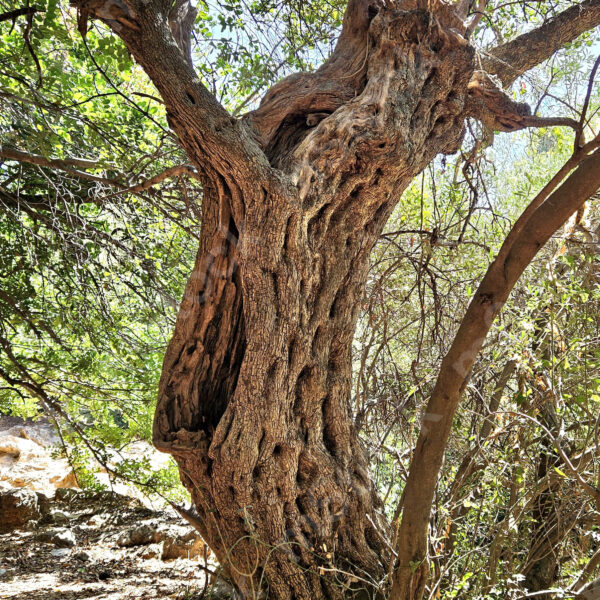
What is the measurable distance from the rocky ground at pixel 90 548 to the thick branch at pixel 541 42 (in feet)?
10.8

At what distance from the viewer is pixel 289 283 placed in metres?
2.51

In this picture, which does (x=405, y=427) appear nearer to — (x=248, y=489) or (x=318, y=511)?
(x=318, y=511)

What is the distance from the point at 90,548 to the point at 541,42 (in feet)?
17.6

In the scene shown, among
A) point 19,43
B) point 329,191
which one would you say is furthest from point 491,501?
point 19,43

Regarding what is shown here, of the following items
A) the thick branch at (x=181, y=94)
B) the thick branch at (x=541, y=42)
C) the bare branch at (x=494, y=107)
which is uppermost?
the thick branch at (x=541, y=42)

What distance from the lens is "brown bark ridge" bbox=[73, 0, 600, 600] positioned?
2.45 metres

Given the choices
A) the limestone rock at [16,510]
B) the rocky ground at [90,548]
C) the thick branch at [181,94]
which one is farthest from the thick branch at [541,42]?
the limestone rock at [16,510]

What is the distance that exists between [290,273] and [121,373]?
3.19 meters

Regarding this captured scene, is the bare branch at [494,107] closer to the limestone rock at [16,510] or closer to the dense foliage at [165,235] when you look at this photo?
the dense foliage at [165,235]

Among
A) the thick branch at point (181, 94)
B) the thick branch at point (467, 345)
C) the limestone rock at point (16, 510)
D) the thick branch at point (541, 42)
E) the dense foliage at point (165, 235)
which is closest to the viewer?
the thick branch at point (467, 345)

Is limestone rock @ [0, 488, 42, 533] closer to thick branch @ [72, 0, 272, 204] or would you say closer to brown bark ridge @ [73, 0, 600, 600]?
brown bark ridge @ [73, 0, 600, 600]

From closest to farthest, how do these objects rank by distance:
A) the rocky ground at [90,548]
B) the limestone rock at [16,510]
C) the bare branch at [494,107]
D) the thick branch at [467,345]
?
the thick branch at [467,345] → the bare branch at [494,107] → the rocky ground at [90,548] → the limestone rock at [16,510]

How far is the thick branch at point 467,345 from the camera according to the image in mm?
1803

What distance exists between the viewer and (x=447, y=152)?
3.39 metres
